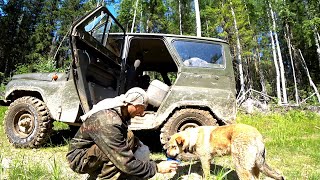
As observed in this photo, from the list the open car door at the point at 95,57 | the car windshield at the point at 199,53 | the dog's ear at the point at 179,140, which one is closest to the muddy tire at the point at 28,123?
the open car door at the point at 95,57

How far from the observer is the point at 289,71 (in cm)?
3931

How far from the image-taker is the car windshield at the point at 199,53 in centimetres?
505

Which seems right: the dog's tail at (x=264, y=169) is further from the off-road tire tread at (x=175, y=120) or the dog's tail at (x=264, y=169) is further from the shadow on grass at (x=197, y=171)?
the off-road tire tread at (x=175, y=120)

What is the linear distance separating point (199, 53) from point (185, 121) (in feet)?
4.28

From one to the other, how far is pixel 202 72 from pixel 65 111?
241 cm

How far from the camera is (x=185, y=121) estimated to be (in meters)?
4.66

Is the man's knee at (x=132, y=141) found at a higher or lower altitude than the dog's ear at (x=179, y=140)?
higher

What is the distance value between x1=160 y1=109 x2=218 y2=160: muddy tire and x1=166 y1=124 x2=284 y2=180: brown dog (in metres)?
0.70

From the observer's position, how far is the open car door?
13.6 feet

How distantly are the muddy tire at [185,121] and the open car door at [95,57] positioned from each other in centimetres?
121

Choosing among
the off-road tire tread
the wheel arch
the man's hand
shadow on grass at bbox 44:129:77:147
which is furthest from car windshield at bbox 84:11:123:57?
the man's hand

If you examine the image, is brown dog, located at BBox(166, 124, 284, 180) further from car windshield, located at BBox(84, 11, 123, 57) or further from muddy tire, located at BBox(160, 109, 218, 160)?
car windshield, located at BBox(84, 11, 123, 57)

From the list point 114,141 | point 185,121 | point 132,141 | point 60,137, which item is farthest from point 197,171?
point 60,137

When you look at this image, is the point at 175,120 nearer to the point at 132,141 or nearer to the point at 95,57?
the point at 132,141
